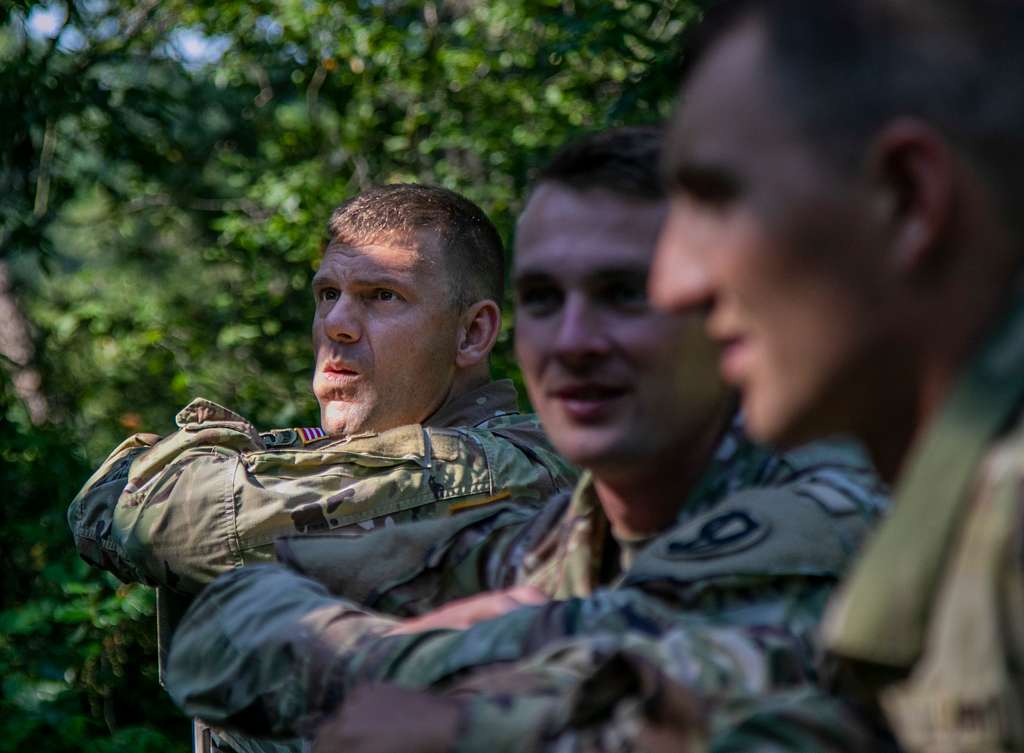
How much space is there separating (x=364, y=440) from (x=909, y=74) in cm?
258

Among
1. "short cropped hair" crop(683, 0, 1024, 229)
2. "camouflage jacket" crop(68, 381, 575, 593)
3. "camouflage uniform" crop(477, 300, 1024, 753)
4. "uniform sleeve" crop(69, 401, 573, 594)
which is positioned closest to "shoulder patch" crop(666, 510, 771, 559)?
"camouflage uniform" crop(477, 300, 1024, 753)

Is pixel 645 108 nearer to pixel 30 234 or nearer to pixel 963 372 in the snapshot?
pixel 30 234

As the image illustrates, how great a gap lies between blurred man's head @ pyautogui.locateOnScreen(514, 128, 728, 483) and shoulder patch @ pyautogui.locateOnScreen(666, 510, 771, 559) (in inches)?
6.9

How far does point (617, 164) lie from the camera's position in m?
2.12

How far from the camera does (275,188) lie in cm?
795

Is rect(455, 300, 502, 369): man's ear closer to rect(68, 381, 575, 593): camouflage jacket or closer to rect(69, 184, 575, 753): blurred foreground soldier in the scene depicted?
rect(69, 184, 575, 753): blurred foreground soldier

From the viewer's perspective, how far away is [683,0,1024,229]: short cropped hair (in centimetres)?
135

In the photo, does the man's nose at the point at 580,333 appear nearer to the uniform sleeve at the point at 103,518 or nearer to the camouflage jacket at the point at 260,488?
the camouflage jacket at the point at 260,488

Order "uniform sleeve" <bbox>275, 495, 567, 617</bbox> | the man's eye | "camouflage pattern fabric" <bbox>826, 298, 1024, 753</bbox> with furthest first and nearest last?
1. "uniform sleeve" <bbox>275, 495, 567, 617</bbox>
2. the man's eye
3. "camouflage pattern fabric" <bbox>826, 298, 1024, 753</bbox>

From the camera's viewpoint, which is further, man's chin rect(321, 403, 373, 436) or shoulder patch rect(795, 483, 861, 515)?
man's chin rect(321, 403, 373, 436)

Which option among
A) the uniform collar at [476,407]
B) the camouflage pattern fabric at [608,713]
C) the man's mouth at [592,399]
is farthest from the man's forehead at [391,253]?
the camouflage pattern fabric at [608,713]

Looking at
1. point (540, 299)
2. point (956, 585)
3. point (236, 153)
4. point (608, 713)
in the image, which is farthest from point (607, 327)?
point (236, 153)

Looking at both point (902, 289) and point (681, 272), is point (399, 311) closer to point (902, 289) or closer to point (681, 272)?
point (681, 272)

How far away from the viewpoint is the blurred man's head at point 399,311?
13.2 ft
